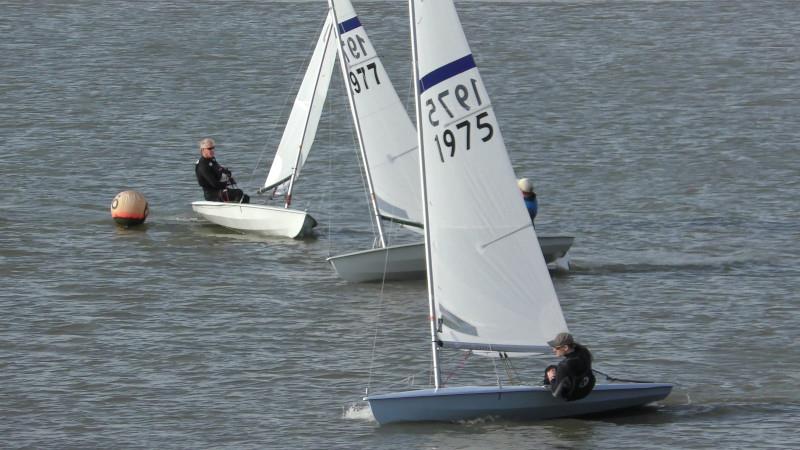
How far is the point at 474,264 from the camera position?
59.0ft

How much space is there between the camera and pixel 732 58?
46.3 m

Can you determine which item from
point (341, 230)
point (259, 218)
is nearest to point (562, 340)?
point (259, 218)

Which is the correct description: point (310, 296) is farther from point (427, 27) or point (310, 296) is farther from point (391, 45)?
point (391, 45)

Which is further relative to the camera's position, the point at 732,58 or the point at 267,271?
the point at 732,58

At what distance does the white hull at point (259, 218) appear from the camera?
28172mm

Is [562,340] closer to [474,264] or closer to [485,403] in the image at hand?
[485,403]

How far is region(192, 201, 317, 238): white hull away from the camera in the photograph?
92.4ft

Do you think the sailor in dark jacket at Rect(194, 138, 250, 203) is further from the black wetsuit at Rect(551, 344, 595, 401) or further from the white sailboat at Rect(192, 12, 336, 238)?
the black wetsuit at Rect(551, 344, 595, 401)

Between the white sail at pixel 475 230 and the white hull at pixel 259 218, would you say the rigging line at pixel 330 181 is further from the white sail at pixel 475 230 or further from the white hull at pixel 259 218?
the white sail at pixel 475 230

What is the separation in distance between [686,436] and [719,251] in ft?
33.4

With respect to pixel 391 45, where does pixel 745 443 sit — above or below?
below

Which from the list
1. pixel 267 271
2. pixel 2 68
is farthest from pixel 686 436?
pixel 2 68

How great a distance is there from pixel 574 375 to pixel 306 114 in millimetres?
12123

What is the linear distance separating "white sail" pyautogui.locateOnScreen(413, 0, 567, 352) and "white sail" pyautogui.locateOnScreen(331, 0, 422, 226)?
7578 millimetres
